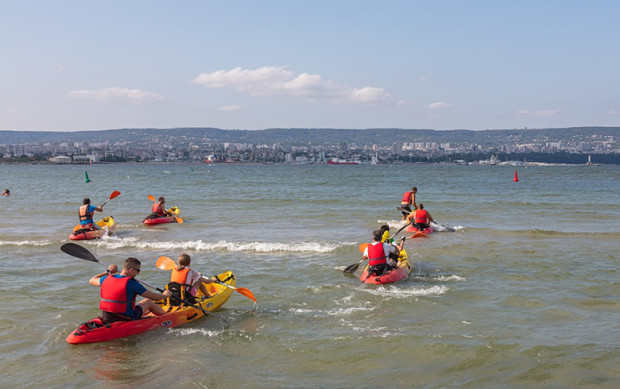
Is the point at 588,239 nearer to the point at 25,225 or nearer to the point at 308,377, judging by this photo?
the point at 308,377

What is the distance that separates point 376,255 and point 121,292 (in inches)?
264

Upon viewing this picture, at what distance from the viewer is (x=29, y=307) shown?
11867mm

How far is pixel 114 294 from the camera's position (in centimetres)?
979

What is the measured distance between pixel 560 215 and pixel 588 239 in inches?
391

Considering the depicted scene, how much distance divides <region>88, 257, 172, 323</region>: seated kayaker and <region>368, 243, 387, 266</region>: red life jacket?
5.97 m

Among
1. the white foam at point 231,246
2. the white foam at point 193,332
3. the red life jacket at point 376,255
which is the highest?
the red life jacket at point 376,255

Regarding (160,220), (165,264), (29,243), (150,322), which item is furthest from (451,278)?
(160,220)

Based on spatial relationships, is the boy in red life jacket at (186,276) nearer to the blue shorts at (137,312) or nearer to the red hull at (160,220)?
the blue shorts at (137,312)

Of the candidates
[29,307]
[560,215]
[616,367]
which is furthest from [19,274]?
[560,215]

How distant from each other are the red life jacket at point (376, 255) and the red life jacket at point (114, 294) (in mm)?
6543

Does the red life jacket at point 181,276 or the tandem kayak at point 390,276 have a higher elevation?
the red life jacket at point 181,276

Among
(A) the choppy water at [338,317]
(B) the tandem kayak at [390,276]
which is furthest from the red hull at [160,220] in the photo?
(B) the tandem kayak at [390,276]

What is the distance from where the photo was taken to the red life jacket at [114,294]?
9680 mm

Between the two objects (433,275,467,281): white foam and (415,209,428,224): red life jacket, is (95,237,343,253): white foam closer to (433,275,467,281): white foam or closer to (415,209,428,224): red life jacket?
(415,209,428,224): red life jacket
